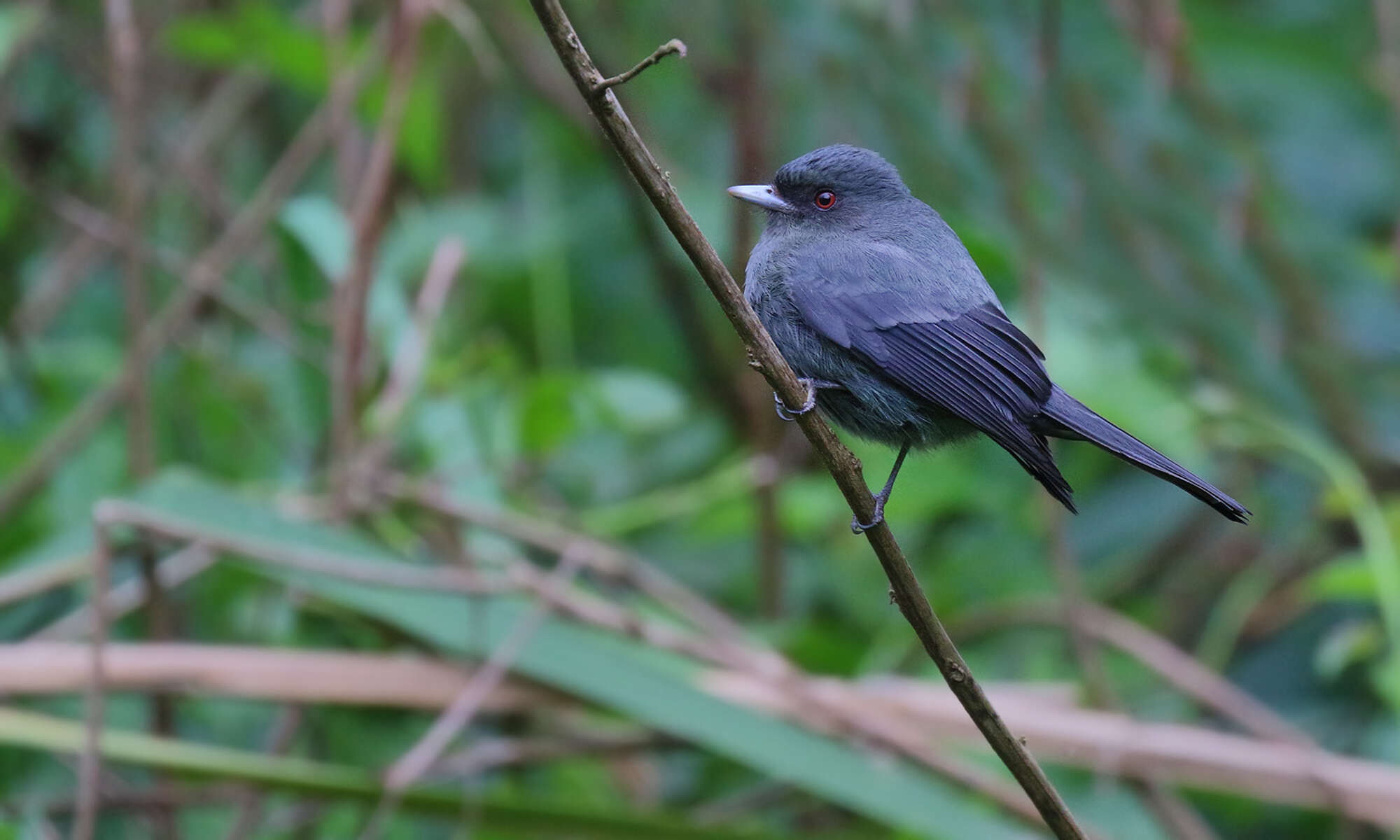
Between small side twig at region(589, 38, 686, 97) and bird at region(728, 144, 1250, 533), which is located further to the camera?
bird at region(728, 144, 1250, 533)

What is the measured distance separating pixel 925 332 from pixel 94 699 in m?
1.89

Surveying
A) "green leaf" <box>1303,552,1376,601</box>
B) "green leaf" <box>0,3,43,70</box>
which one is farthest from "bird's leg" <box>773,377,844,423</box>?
"green leaf" <box>0,3,43,70</box>

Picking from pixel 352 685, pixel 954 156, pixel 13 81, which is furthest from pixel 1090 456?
pixel 13 81

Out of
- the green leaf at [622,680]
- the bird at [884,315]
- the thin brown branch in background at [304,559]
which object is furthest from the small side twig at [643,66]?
the green leaf at [622,680]

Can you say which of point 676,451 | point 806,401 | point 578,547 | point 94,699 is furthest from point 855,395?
point 676,451

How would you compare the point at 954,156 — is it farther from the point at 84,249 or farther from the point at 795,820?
the point at 84,249

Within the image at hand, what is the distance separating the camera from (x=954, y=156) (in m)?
4.18

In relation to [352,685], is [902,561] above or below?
above

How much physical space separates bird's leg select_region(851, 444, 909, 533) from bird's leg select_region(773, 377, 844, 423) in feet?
0.48

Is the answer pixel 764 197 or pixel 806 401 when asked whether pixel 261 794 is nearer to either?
pixel 764 197

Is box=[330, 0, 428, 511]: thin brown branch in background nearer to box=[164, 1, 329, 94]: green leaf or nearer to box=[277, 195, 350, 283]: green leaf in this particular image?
box=[277, 195, 350, 283]: green leaf

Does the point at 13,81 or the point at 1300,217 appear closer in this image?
the point at 1300,217

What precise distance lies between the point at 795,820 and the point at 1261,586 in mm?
1782

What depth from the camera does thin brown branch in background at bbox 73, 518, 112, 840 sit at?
270 cm
